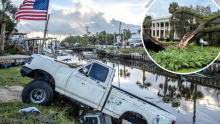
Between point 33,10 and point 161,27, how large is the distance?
6.42 m

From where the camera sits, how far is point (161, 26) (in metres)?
2.93

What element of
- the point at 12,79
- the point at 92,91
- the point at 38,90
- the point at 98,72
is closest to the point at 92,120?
the point at 92,91

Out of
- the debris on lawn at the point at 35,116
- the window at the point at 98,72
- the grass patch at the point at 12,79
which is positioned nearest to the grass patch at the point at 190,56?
the window at the point at 98,72

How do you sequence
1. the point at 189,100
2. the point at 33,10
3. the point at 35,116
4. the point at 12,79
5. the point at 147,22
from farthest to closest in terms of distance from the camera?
the point at 189,100, the point at 12,79, the point at 33,10, the point at 35,116, the point at 147,22

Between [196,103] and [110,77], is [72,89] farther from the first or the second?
[196,103]

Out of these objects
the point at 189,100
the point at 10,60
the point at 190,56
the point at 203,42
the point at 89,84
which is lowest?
the point at 189,100

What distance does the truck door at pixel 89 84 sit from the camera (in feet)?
16.1

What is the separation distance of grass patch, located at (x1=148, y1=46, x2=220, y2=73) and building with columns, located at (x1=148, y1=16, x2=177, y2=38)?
0.95 feet

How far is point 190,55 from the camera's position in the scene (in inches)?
111

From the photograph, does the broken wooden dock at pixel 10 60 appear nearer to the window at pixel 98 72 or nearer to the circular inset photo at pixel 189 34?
the window at pixel 98 72

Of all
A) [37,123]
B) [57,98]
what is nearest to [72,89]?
[37,123]

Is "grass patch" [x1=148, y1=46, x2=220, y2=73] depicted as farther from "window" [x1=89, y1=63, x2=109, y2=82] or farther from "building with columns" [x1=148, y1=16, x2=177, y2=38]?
"window" [x1=89, y1=63, x2=109, y2=82]

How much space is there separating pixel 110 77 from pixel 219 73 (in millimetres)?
15329

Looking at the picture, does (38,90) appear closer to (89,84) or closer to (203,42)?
(89,84)
